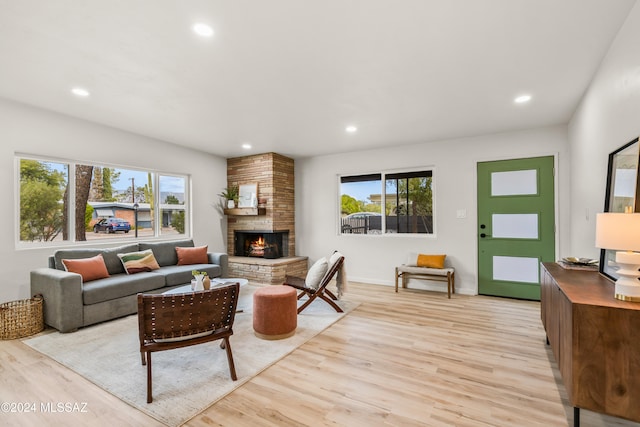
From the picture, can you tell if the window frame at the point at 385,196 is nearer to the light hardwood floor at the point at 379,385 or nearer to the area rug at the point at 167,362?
the light hardwood floor at the point at 379,385

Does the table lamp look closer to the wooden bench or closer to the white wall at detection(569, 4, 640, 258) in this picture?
the white wall at detection(569, 4, 640, 258)

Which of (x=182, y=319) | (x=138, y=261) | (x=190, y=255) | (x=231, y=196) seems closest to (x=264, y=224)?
(x=231, y=196)

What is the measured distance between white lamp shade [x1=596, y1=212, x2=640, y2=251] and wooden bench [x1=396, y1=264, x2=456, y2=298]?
9.98 ft

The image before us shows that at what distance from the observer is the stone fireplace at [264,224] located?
5.74m

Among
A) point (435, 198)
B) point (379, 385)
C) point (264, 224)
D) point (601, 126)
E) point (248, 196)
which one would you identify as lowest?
point (379, 385)

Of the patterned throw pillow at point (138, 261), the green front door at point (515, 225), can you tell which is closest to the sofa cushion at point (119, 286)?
the patterned throw pillow at point (138, 261)

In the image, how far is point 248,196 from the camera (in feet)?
20.1

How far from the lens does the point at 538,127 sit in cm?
440

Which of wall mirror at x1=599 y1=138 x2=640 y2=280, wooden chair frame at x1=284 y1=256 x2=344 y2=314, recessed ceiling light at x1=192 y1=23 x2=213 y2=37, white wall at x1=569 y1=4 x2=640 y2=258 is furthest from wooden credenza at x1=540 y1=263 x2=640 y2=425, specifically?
recessed ceiling light at x1=192 y1=23 x2=213 y2=37

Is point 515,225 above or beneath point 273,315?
above

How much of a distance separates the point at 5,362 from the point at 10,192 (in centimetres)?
203

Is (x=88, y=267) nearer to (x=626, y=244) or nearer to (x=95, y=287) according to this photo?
(x=95, y=287)

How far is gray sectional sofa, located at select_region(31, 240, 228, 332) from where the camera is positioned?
317cm

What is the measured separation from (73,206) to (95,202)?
0.99 ft
